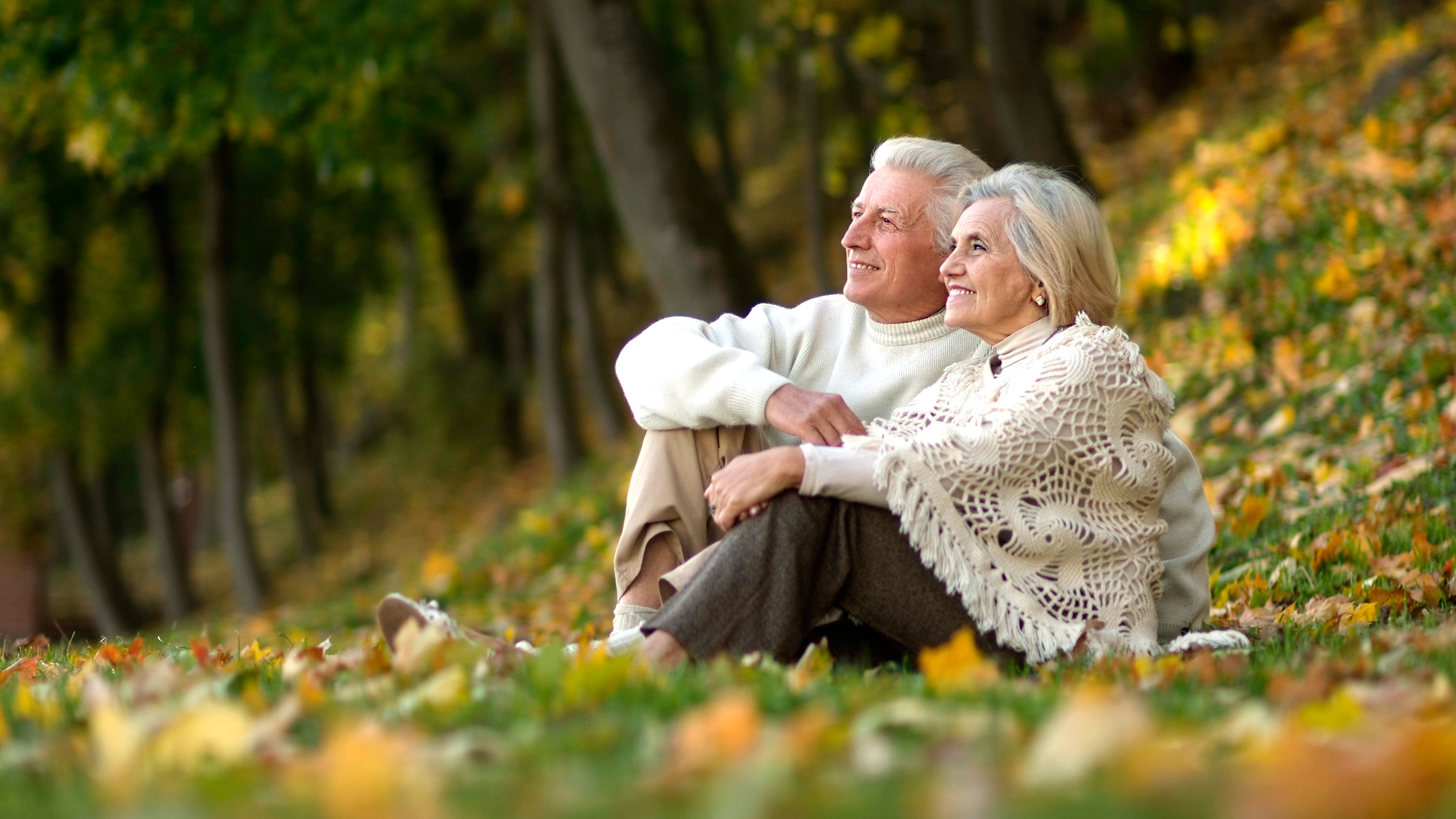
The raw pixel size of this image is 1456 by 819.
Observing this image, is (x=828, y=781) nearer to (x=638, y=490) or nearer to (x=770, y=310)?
(x=638, y=490)

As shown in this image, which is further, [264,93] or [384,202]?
[384,202]

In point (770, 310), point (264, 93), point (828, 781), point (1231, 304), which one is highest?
point (264, 93)

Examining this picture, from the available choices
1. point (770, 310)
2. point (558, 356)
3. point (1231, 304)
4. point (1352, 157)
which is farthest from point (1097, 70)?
point (770, 310)

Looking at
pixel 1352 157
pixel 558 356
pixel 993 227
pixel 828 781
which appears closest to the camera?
pixel 828 781

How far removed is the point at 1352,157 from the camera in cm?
928

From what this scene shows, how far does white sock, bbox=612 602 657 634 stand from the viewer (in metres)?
4.11

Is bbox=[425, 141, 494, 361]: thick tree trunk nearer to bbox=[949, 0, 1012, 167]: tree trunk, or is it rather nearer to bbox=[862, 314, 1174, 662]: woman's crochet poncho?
bbox=[949, 0, 1012, 167]: tree trunk

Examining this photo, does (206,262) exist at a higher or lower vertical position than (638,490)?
higher

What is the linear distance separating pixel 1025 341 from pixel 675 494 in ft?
3.31

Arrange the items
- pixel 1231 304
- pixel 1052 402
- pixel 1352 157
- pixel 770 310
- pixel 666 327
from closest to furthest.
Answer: pixel 1052 402, pixel 666 327, pixel 770 310, pixel 1231 304, pixel 1352 157

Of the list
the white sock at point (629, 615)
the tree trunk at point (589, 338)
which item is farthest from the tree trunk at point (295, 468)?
the white sock at point (629, 615)

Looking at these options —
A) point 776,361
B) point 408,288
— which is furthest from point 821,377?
point 408,288

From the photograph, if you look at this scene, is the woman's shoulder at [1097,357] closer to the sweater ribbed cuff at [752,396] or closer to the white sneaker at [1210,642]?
the white sneaker at [1210,642]

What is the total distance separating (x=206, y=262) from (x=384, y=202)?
459 cm
